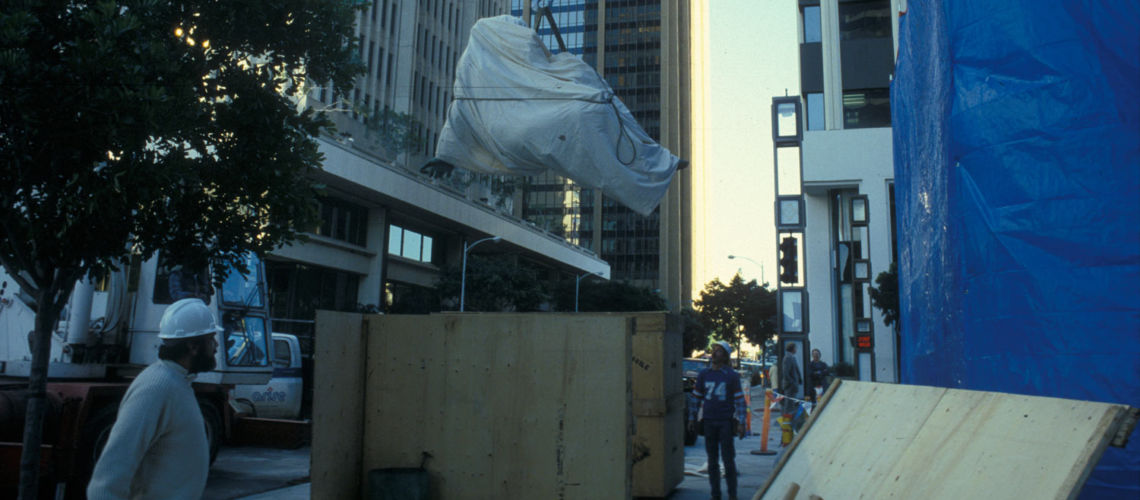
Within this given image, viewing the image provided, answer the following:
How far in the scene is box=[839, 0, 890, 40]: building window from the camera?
31078 mm

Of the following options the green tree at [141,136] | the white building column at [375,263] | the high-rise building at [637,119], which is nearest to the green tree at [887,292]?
the green tree at [141,136]

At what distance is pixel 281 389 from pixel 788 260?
10189 mm

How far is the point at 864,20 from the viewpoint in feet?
103

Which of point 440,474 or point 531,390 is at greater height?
point 531,390

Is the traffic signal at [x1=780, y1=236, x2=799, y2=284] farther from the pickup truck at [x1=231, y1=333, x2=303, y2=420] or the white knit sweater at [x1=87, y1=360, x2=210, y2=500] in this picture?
the white knit sweater at [x1=87, y1=360, x2=210, y2=500]

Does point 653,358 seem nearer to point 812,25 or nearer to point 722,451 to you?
point 722,451

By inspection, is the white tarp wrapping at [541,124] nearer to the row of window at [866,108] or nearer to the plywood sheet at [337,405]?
the plywood sheet at [337,405]

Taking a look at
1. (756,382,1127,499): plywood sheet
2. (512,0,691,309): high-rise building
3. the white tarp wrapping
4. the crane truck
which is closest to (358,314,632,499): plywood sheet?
(756,382,1127,499): plywood sheet

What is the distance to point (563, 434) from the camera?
273 inches

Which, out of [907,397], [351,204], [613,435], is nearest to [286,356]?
Answer: [613,435]

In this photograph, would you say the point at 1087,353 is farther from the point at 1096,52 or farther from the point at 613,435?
the point at 613,435

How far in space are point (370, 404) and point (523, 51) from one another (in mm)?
5447

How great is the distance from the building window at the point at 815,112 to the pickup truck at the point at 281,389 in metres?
23.6

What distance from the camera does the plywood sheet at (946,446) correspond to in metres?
3.03
